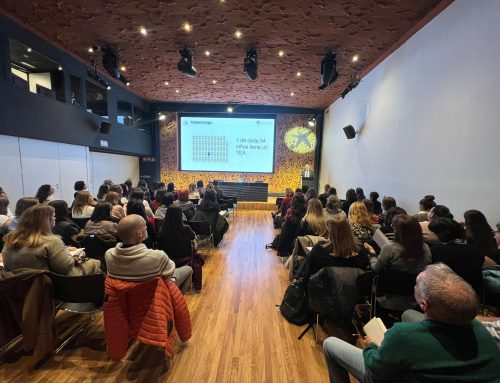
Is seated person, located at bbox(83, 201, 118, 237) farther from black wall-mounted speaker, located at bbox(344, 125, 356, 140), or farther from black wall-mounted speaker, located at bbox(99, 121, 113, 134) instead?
black wall-mounted speaker, located at bbox(344, 125, 356, 140)

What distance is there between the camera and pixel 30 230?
213cm

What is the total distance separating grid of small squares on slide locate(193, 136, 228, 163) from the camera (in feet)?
36.7

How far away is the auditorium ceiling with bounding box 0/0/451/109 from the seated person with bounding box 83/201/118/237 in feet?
10.1

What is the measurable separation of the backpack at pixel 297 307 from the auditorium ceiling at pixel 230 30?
391cm

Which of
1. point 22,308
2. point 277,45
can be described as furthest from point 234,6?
point 22,308

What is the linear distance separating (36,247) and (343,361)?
2394 millimetres

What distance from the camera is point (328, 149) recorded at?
34.4 ft

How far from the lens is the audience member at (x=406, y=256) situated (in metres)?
2.20

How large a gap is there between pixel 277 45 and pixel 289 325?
16.2 feet

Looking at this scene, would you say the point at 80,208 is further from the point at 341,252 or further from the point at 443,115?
the point at 443,115

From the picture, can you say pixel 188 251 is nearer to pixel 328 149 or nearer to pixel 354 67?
pixel 354 67

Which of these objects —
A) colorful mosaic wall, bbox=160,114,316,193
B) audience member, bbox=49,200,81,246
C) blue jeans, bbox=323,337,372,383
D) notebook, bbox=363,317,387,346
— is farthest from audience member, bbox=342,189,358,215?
colorful mosaic wall, bbox=160,114,316,193

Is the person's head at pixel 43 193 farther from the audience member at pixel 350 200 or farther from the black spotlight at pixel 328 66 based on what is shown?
the black spotlight at pixel 328 66

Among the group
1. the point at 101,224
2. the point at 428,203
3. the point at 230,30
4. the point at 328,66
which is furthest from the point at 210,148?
the point at 428,203
